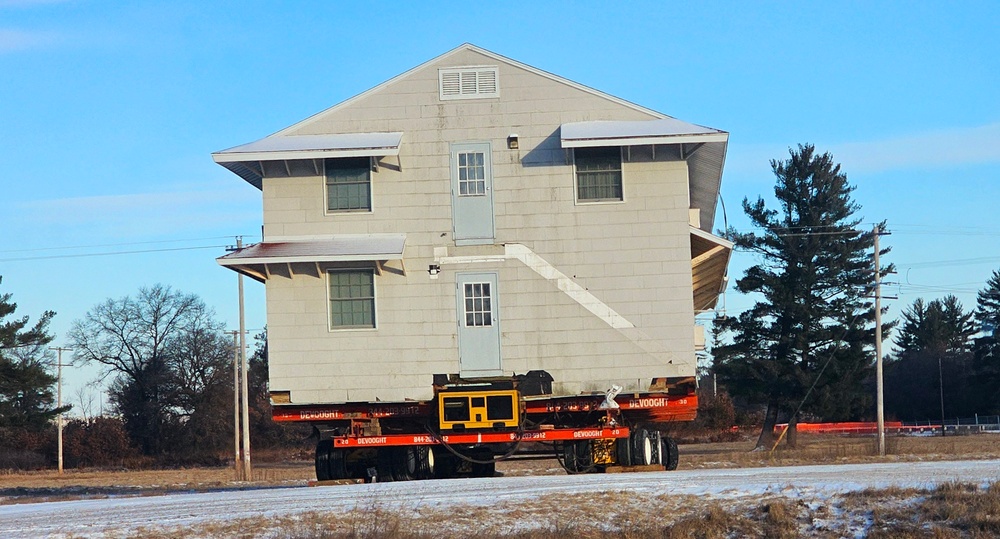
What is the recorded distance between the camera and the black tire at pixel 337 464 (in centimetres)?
2212

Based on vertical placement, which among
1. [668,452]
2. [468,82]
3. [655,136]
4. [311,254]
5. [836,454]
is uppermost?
[468,82]

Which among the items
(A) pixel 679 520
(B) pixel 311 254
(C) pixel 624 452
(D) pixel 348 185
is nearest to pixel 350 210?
(D) pixel 348 185

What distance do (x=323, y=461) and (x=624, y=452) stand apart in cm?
611

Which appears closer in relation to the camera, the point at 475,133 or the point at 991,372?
the point at 475,133

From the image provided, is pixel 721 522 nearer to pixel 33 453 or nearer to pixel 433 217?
pixel 433 217

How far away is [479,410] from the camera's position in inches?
838

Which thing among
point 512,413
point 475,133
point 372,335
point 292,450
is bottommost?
point 292,450

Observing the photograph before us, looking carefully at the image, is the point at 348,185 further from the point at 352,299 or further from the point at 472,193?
the point at 472,193

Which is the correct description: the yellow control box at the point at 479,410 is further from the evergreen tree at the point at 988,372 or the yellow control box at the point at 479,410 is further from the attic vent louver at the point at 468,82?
the evergreen tree at the point at 988,372

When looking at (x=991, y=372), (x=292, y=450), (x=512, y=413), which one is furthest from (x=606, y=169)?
(x=991, y=372)

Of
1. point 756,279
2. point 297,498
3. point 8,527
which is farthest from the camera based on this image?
point 756,279

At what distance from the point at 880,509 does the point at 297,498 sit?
7.54m

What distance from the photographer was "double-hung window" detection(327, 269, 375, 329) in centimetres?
2211

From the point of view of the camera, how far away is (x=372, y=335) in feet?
72.2
